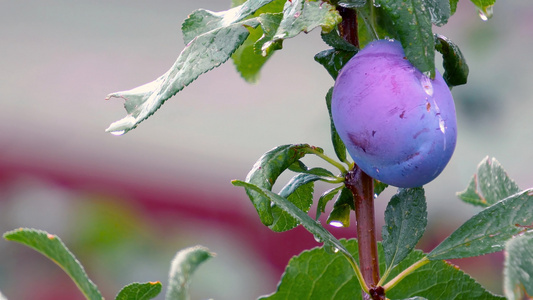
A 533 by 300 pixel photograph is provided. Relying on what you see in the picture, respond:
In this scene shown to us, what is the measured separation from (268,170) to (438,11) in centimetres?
14

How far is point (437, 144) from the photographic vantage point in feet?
1.48

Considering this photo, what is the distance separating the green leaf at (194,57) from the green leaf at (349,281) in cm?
18

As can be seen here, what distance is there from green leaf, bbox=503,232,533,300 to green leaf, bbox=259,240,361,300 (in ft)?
0.81

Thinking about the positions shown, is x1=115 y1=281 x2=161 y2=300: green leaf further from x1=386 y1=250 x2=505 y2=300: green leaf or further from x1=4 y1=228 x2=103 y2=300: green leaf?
x1=386 y1=250 x2=505 y2=300: green leaf

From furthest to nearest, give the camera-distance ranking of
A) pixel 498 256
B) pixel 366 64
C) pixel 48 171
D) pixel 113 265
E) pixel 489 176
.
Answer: pixel 48 171, pixel 498 256, pixel 113 265, pixel 489 176, pixel 366 64

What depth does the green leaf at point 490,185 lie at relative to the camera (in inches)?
24.6

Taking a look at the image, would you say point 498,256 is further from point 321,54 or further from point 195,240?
point 321,54

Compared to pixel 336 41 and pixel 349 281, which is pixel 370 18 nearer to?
pixel 336 41

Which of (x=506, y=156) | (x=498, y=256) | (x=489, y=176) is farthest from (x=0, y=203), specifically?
(x=506, y=156)

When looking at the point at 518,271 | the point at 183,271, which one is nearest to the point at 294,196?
the point at 183,271

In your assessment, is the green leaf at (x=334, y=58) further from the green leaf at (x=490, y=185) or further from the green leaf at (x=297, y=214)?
the green leaf at (x=490, y=185)

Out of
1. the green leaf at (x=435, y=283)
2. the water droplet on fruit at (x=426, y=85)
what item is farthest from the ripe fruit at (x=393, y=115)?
the green leaf at (x=435, y=283)

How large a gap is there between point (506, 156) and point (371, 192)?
277cm

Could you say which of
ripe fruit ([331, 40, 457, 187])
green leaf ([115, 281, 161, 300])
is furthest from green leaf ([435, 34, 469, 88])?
green leaf ([115, 281, 161, 300])
